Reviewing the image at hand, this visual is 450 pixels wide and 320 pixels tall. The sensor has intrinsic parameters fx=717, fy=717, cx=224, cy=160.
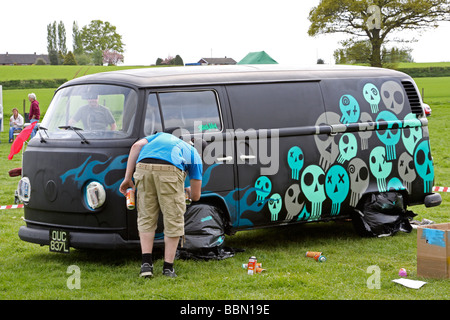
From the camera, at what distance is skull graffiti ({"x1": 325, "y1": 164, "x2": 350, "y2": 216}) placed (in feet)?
27.6

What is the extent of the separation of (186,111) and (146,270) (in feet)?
5.83

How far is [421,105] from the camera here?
936cm

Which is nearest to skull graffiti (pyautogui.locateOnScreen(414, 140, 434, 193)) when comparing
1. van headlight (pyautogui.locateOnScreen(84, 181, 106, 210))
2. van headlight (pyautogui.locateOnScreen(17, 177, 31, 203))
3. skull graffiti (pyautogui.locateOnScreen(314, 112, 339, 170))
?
skull graffiti (pyautogui.locateOnScreen(314, 112, 339, 170))

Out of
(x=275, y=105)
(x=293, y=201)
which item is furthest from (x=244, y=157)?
(x=293, y=201)

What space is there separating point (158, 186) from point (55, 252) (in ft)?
6.60

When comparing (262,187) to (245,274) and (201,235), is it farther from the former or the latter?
(245,274)

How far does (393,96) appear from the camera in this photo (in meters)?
9.12

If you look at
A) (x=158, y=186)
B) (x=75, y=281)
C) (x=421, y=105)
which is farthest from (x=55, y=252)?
(x=421, y=105)

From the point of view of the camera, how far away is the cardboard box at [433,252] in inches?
254

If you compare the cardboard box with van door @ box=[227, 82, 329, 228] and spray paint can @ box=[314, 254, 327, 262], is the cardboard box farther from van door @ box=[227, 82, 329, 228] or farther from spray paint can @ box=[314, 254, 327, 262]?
van door @ box=[227, 82, 329, 228]

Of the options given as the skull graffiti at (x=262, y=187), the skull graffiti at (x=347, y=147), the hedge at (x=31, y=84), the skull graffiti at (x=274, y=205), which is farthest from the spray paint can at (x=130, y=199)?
the hedge at (x=31, y=84)

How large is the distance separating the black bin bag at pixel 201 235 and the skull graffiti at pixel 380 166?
2.30 m
